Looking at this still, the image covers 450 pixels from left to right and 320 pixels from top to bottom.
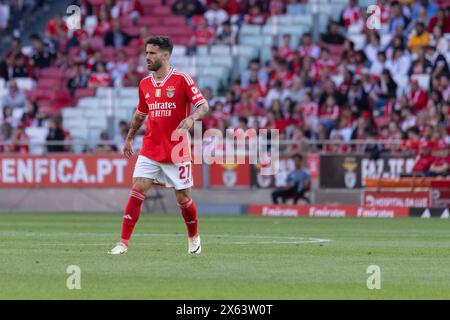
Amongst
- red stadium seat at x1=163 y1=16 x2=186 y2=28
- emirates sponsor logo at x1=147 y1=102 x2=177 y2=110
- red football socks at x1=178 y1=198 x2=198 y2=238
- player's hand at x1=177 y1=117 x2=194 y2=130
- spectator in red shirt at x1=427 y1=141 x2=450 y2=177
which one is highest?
red stadium seat at x1=163 y1=16 x2=186 y2=28

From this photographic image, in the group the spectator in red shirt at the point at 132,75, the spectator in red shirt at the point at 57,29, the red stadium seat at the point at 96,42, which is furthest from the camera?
A: the spectator in red shirt at the point at 57,29

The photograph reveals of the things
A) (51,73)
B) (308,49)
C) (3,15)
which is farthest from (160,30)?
(3,15)

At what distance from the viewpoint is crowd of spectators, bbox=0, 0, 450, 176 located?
31.8 metres

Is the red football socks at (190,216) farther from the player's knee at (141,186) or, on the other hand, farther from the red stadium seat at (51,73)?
the red stadium seat at (51,73)

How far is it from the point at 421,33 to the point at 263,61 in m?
5.56

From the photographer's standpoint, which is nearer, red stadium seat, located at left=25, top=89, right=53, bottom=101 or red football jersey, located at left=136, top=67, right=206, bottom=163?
red football jersey, located at left=136, top=67, right=206, bottom=163

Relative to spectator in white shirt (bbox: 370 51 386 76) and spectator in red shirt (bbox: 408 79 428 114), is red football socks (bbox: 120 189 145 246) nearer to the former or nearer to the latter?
spectator in red shirt (bbox: 408 79 428 114)

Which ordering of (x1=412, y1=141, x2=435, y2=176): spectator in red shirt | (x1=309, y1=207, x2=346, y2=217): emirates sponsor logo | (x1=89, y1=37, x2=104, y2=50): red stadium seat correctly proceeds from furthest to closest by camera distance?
1. (x1=89, y1=37, x2=104, y2=50): red stadium seat
2. (x1=309, y1=207, x2=346, y2=217): emirates sponsor logo
3. (x1=412, y1=141, x2=435, y2=176): spectator in red shirt

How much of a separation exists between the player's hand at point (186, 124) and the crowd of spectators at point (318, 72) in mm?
16135

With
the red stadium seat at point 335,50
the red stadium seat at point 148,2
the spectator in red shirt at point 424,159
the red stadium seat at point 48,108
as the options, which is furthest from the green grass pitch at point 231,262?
the red stadium seat at point 148,2

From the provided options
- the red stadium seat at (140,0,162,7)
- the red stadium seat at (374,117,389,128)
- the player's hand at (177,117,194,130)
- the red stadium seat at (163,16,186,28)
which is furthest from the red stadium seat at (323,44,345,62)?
the player's hand at (177,117,194,130)

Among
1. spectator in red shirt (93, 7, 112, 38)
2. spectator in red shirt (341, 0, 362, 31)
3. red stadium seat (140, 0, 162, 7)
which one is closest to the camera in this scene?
spectator in red shirt (341, 0, 362, 31)

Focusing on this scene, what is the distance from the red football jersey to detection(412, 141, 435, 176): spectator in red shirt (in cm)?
1563

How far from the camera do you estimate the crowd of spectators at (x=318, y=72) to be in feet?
104
